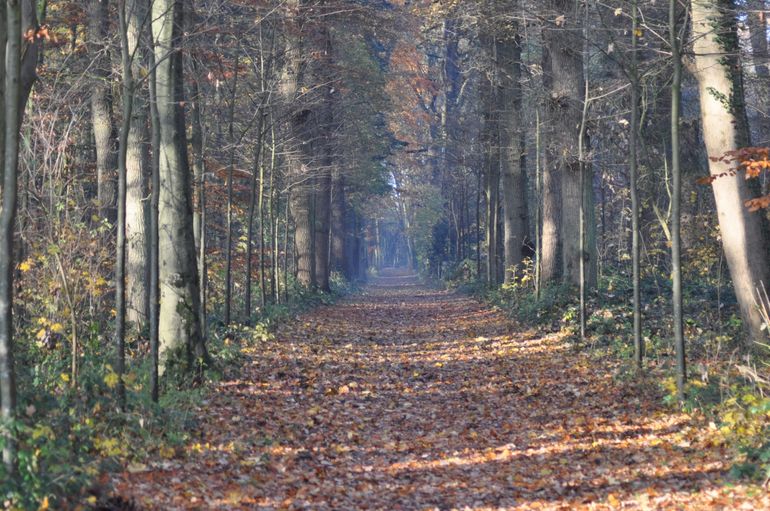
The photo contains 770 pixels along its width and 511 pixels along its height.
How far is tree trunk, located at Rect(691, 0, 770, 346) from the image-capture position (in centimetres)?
1012

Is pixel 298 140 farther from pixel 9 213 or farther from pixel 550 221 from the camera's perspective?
pixel 9 213

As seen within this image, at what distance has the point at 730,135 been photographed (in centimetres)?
1016

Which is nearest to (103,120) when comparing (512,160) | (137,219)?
(137,219)

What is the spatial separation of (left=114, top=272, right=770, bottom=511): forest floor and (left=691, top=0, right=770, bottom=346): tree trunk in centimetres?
197

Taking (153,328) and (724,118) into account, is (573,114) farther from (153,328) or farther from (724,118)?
(153,328)

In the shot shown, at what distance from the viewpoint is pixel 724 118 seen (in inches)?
401

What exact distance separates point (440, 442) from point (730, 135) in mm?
5389

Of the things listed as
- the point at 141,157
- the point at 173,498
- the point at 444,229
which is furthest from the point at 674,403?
the point at 444,229

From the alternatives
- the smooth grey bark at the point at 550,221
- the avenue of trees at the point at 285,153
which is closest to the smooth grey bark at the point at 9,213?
the avenue of trees at the point at 285,153

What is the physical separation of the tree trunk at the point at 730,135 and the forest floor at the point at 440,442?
77.6 inches

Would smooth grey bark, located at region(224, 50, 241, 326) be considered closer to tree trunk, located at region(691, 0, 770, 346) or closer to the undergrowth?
the undergrowth

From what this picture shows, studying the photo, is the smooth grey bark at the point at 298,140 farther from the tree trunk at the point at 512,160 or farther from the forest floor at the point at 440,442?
the forest floor at the point at 440,442

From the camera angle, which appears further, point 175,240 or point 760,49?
point 760,49

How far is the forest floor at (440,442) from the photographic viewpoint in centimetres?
654
